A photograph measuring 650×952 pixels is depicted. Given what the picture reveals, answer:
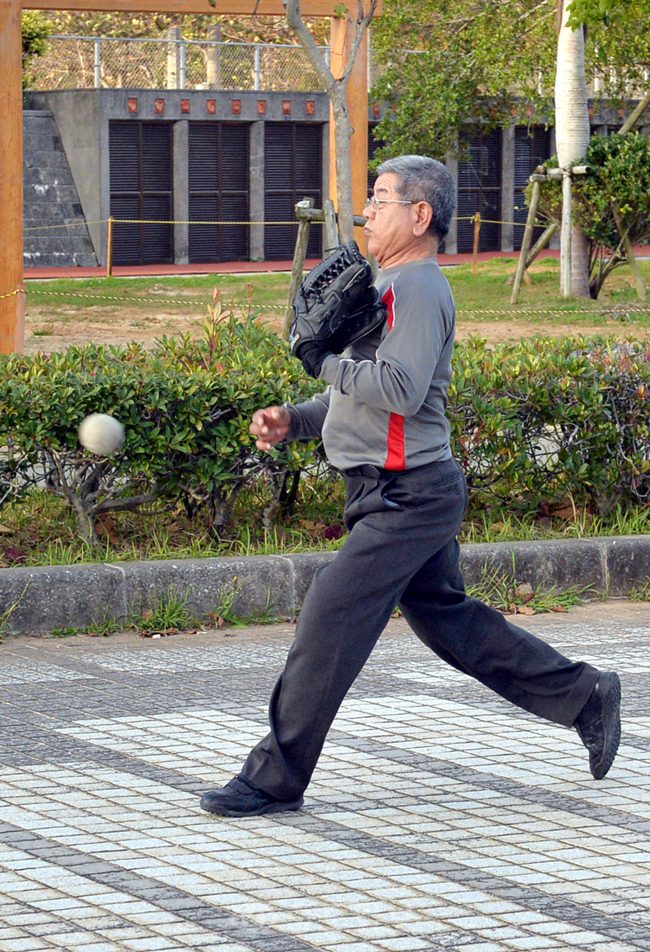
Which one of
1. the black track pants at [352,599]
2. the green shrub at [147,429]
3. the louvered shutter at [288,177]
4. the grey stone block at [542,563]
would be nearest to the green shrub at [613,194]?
the grey stone block at [542,563]

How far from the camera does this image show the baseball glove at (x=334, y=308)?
13.3ft

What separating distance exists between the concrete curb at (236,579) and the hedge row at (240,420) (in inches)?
15.9

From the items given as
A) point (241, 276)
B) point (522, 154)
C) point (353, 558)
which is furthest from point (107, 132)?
point (353, 558)

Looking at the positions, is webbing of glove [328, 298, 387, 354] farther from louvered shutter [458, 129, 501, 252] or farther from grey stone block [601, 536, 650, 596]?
louvered shutter [458, 129, 501, 252]

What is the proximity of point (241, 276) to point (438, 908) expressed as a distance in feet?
78.9

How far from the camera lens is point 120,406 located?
6.73 metres

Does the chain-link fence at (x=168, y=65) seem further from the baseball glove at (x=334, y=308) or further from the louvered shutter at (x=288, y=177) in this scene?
the baseball glove at (x=334, y=308)

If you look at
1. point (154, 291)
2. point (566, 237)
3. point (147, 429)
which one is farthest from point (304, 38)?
point (154, 291)

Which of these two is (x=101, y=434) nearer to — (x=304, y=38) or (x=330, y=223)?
(x=330, y=223)

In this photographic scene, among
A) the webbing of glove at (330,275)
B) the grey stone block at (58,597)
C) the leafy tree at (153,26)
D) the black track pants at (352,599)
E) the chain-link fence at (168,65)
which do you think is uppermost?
the leafy tree at (153,26)

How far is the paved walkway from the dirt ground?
1071 centimetres

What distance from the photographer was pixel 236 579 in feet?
21.9

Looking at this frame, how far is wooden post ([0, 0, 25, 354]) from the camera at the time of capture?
12.5 meters

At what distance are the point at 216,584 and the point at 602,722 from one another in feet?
8.15
